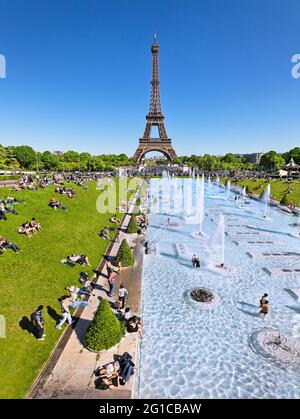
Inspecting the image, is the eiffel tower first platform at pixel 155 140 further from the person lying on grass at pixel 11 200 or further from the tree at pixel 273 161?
the person lying on grass at pixel 11 200

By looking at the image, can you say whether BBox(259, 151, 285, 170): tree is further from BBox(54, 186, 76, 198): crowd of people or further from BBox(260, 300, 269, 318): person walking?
BBox(260, 300, 269, 318): person walking

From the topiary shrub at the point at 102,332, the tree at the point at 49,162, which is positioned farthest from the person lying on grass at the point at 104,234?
the tree at the point at 49,162

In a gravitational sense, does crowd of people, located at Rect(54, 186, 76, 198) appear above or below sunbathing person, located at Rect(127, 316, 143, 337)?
above

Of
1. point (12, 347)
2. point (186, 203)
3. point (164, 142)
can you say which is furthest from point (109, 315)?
point (164, 142)

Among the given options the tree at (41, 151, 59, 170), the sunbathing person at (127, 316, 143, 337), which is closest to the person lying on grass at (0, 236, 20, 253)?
the sunbathing person at (127, 316, 143, 337)

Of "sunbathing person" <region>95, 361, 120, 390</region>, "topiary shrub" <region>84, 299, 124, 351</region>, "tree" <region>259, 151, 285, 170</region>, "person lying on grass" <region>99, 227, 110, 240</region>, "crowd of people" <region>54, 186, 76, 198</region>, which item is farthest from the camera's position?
"tree" <region>259, 151, 285, 170</region>

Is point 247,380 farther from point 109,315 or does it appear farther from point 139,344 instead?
point 109,315

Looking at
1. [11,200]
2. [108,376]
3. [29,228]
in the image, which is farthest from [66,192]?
[108,376]
